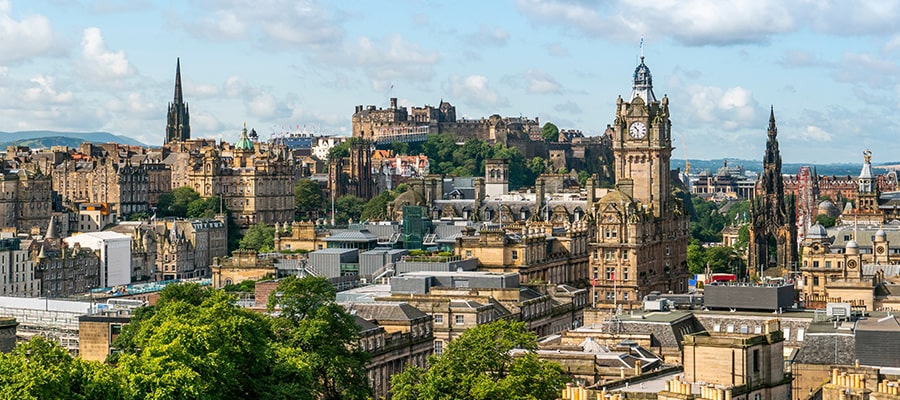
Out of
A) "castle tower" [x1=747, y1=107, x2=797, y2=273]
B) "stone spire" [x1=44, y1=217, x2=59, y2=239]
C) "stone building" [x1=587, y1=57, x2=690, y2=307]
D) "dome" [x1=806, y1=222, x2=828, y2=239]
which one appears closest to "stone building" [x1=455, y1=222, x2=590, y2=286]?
"stone building" [x1=587, y1=57, x2=690, y2=307]

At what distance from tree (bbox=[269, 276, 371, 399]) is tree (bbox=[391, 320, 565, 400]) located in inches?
155

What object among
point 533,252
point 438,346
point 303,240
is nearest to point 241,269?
point 303,240

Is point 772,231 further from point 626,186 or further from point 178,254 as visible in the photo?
point 178,254

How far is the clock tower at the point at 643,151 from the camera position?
148 meters

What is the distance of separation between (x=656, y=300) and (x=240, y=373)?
106 ft

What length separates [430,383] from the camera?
217ft

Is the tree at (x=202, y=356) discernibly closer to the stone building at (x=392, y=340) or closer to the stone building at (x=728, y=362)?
the stone building at (x=392, y=340)

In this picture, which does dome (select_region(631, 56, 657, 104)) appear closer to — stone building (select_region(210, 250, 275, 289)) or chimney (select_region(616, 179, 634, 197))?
chimney (select_region(616, 179, 634, 197))

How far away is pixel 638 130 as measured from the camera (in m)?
148

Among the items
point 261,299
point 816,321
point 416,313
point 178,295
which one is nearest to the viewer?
point 816,321

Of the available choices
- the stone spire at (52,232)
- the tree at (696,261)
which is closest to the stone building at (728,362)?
the tree at (696,261)

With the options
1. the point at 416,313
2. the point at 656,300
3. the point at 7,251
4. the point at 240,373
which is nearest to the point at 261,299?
the point at 416,313

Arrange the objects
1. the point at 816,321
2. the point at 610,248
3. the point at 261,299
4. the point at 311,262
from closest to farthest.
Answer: the point at 816,321 < the point at 261,299 < the point at 311,262 < the point at 610,248

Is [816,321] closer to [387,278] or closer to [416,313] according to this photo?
[416,313]
